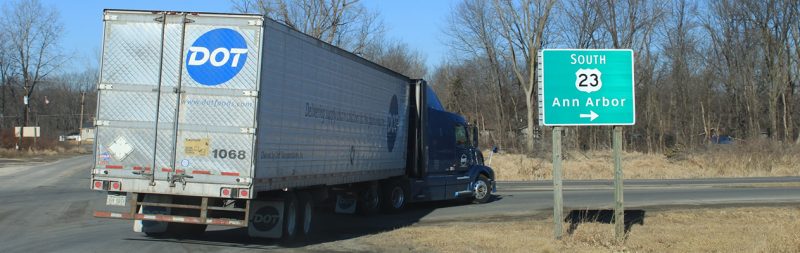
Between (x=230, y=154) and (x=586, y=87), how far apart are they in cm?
571

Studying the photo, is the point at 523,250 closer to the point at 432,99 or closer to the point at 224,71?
the point at 224,71

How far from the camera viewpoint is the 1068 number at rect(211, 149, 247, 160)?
Answer: 974 cm

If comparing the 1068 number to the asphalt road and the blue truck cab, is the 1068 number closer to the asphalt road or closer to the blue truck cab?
the asphalt road

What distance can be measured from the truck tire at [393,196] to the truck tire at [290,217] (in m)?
5.06

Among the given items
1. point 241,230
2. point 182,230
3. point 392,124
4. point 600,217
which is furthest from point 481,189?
point 182,230

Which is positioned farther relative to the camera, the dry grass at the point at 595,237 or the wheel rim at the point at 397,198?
the wheel rim at the point at 397,198

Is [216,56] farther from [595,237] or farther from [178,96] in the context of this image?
[595,237]

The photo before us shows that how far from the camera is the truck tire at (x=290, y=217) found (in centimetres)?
1112

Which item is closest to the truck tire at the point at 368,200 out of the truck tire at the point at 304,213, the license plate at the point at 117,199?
the truck tire at the point at 304,213

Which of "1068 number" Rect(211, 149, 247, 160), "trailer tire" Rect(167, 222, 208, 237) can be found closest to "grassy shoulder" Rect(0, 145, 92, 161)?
"trailer tire" Rect(167, 222, 208, 237)

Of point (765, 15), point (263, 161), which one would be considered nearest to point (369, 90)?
point (263, 161)

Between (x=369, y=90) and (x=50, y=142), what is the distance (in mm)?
61845

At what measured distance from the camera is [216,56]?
9922 mm

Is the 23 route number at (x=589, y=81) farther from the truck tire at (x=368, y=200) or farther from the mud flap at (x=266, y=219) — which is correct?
the truck tire at (x=368, y=200)
